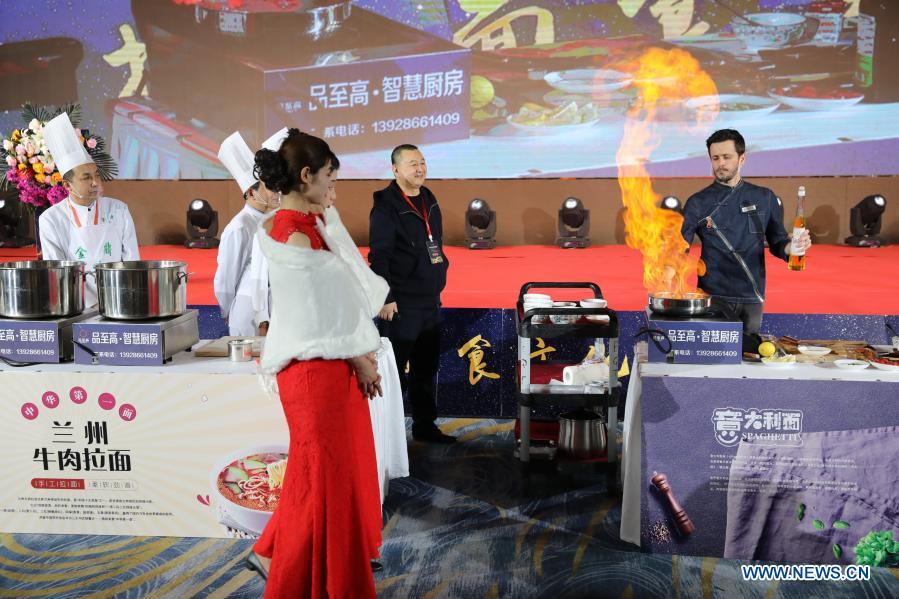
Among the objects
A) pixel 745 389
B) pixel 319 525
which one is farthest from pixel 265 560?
pixel 745 389

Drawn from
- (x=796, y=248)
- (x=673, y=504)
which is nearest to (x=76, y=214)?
(x=673, y=504)

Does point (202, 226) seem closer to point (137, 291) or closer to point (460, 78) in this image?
point (460, 78)

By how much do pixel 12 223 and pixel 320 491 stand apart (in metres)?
6.99

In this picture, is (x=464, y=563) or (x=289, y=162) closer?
(x=289, y=162)

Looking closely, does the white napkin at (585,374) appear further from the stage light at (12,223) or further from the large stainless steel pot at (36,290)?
the stage light at (12,223)

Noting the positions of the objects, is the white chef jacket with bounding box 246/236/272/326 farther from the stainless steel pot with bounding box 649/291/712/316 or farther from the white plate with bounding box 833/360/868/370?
the white plate with bounding box 833/360/868/370

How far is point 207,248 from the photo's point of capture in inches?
308

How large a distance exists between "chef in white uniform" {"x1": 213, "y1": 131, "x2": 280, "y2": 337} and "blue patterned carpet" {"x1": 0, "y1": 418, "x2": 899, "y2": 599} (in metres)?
0.86

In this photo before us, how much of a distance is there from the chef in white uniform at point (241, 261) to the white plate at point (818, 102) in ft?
17.9

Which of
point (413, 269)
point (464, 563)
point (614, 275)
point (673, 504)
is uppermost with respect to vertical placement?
point (413, 269)

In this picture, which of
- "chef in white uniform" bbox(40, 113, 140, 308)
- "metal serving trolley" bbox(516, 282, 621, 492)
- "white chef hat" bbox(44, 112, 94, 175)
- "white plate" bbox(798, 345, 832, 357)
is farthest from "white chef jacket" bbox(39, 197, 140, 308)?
"white plate" bbox(798, 345, 832, 357)

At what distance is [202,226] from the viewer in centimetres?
782

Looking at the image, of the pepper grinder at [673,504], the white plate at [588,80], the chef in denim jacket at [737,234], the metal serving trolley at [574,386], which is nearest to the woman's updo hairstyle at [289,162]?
the metal serving trolley at [574,386]

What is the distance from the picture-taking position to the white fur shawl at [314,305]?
2.01 m
